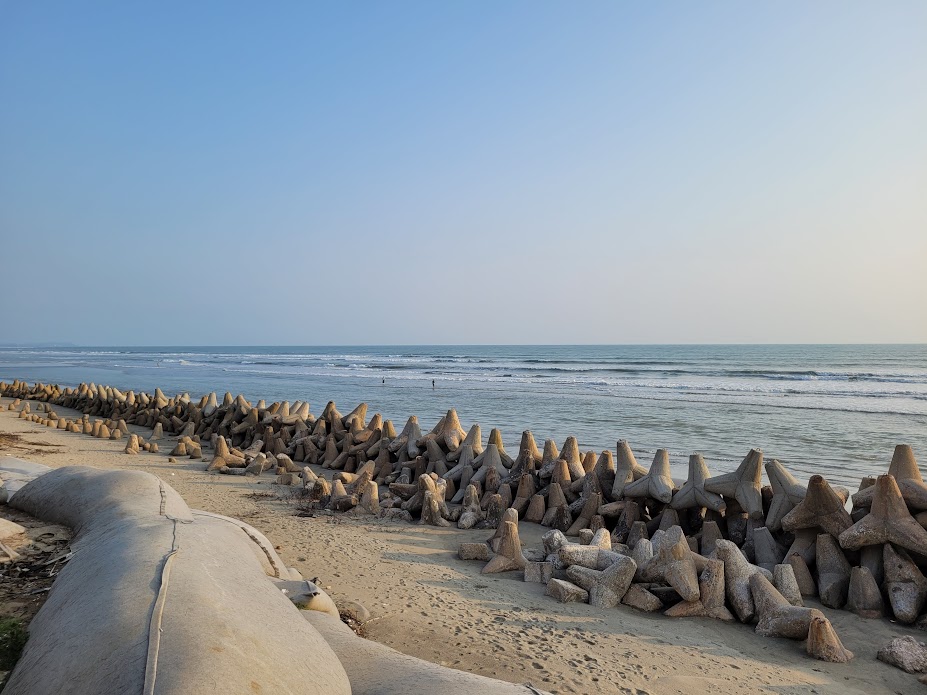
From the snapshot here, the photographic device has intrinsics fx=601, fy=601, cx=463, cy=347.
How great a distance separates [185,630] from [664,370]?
1693 inches

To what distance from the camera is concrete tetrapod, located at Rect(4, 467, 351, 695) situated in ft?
6.07

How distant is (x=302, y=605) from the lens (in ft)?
10.8

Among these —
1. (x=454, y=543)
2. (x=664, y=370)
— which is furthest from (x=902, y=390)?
(x=454, y=543)

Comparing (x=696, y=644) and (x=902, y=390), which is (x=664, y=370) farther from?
(x=696, y=644)

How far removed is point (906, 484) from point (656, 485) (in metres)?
2.19

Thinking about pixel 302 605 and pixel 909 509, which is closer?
pixel 302 605

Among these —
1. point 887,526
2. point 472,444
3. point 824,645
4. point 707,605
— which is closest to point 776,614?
point 824,645

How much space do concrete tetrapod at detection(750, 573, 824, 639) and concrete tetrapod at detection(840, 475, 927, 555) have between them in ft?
3.23

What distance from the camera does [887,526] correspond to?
16.2 feet

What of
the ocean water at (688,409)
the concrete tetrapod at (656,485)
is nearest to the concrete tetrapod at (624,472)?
the concrete tetrapod at (656,485)

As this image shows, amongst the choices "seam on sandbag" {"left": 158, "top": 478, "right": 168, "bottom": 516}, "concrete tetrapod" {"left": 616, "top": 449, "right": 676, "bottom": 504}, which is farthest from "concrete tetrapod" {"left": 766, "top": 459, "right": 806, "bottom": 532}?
"seam on sandbag" {"left": 158, "top": 478, "right": 168, "bottom": 516}

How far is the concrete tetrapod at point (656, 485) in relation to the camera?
6.40 m

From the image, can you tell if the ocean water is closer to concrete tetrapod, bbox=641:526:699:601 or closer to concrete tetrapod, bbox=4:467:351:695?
concrete tetrapod, bbox=641:526:699:601

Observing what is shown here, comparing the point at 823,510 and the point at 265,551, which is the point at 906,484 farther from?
the point at 265,551
